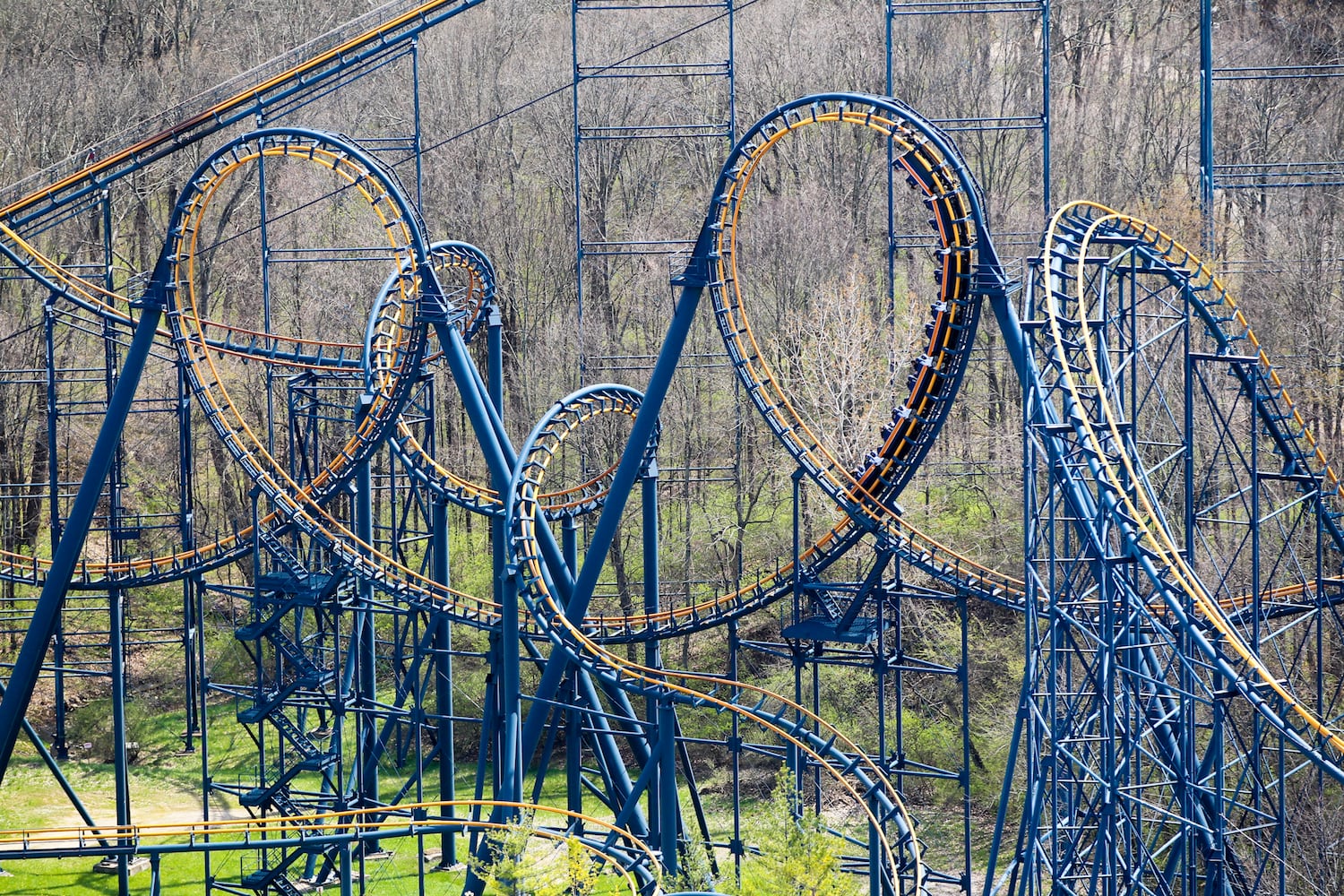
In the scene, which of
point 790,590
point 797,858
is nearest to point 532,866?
point 797,858

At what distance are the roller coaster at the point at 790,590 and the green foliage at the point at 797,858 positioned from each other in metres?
0.57

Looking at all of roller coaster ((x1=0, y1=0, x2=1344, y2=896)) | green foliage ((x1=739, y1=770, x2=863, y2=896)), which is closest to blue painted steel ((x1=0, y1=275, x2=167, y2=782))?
roller coaster ((x1=0, y1=0, x2=1344, y2=896))

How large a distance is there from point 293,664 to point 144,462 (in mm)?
15211

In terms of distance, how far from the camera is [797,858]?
16656mm

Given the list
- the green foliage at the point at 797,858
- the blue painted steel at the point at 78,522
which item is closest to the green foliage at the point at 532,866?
the green foliage at the point at 797,858

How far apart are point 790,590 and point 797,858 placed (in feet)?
13.2

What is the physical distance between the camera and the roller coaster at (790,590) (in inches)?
642

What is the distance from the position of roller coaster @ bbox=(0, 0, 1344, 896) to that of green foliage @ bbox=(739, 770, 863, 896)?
0.57m

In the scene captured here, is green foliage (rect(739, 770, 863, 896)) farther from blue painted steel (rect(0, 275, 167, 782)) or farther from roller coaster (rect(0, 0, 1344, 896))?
blue painted steel (rect(0, 275, 167, 782))

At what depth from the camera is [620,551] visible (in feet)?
103

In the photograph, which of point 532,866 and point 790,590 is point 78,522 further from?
point 790,590

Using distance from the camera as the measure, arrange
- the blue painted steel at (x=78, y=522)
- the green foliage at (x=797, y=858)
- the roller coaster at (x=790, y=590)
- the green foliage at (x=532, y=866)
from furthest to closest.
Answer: the blue painted steel at (x=78, y=522), the green foliage at (x=532, y=866), the green foliage at (x=797, y=858), the roller coaster at (x=790, y=590)

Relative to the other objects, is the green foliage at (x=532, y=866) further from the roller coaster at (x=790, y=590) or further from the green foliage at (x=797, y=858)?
the green foliage at (x=797, y=858)

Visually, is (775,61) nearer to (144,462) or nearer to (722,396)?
(722,396)
